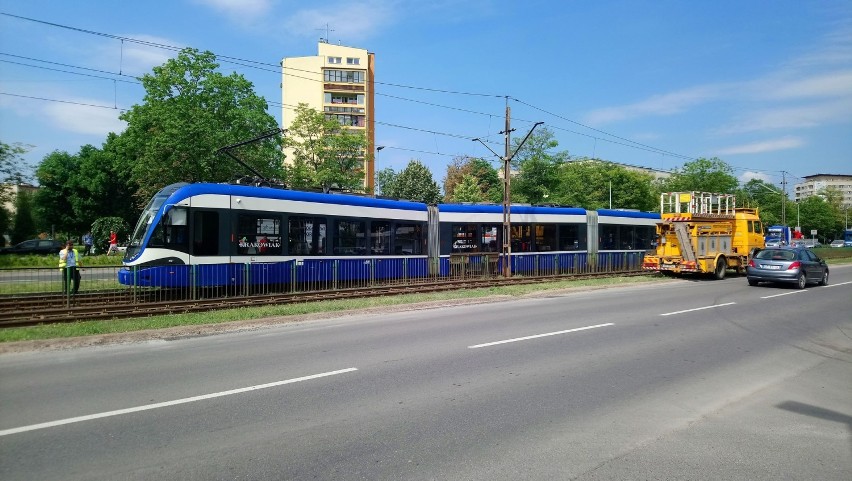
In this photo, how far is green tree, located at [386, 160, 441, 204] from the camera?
68562 mm

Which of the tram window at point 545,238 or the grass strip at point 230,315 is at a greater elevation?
the tram window at point 545,238

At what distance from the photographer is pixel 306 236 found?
58.3 feet

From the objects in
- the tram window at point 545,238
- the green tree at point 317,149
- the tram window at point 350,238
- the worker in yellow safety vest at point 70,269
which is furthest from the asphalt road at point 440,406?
the green tree at point 317,149

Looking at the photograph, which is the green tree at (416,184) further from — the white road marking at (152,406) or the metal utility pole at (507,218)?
the white road marking at (152,406)

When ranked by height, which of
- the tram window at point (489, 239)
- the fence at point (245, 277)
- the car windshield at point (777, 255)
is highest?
the tram window at point (489, 239)

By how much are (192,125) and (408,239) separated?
798 inches

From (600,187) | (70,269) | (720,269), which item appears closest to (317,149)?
(70,269)

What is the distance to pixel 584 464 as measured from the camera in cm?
436

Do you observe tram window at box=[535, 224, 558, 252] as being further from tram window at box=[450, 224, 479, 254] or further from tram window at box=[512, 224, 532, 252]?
tram window at box=[450, 224, 479, 254]

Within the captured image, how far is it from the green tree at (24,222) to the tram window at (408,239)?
5412cm

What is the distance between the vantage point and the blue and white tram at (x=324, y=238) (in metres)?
15.0

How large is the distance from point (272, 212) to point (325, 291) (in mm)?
3062

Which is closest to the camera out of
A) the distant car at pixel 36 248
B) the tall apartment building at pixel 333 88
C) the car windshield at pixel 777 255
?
the car windshield at pixel 777 255

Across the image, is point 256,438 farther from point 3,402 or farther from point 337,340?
point 337,340
